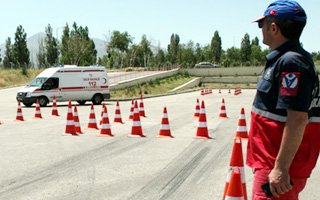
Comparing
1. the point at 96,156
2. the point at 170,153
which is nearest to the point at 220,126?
the point at 170,153

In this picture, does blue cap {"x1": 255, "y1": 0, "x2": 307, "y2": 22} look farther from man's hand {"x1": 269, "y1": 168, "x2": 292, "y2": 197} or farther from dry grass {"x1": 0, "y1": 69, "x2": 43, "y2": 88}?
dry grass {"x1": 0, "y1": 69, "x2": 43, "y2": 88}

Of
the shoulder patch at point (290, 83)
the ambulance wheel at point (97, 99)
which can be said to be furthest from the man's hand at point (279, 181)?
the ambulance wheel at point (97, 99)

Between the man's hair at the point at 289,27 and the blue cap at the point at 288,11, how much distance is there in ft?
0.07

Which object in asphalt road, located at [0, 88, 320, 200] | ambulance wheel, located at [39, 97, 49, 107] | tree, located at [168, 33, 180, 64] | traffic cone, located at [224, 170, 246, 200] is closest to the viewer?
traffic cone, located at [224, 170, 246, 200]

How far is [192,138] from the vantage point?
12922 mm

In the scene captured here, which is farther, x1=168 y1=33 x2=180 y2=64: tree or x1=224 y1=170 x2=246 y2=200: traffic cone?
x1=168 y1=33 x2=180 y2=64: tree

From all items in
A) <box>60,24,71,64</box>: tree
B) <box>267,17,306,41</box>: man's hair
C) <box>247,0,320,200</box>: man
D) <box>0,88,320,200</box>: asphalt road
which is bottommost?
<box>0,88,320,200</box>: asphalt road

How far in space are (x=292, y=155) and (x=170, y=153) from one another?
7481 mm

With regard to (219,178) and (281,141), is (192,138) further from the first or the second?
(281,141)

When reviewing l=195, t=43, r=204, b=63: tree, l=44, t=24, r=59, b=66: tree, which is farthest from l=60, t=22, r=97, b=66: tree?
l=195, t=43, r=204, b=63: tree

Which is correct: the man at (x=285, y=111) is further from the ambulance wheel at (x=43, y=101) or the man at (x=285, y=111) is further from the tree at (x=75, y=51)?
the tree at (x=75, y=51)

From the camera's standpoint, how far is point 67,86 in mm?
30625

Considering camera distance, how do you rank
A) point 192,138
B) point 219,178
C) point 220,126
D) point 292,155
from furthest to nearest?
point 220,126 → point 192,138 → point 219,178 → point 292,155

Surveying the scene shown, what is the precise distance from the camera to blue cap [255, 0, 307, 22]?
3172mm
